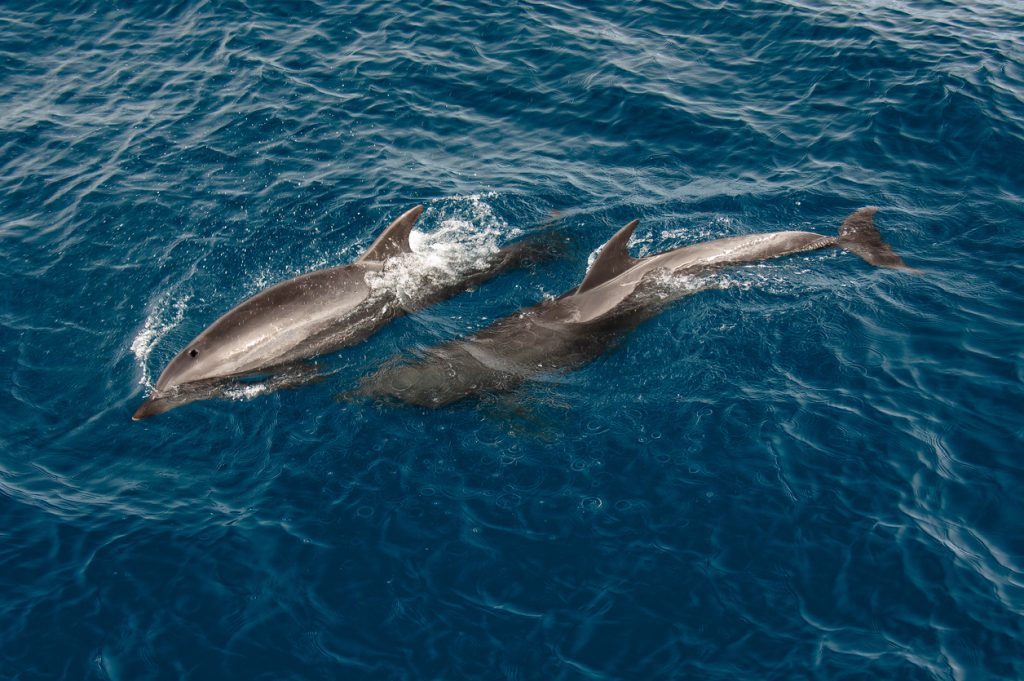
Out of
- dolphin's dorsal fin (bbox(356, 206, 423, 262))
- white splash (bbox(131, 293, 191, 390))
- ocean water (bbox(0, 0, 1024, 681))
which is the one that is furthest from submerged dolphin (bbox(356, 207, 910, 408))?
white splash (bbox(131, 293, 191, 390))

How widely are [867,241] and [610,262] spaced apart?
608 cm

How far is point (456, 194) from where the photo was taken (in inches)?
838

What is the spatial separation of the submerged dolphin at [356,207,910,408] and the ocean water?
17.5 inches

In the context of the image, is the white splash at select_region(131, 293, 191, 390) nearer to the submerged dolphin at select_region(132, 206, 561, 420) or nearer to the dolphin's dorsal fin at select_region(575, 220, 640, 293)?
the submerged dolphin at select_region(132, 206, 561, 420)

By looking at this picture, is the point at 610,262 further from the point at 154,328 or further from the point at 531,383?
the point at 154,328

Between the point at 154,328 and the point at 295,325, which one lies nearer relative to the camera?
the point at 295,325

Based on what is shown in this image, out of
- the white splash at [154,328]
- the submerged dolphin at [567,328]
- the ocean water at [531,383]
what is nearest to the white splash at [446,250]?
the ocean water at [531,383]

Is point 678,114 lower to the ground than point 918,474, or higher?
higher

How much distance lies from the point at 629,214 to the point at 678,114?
15.9 ft

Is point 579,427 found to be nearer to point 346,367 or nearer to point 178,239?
point 346,367

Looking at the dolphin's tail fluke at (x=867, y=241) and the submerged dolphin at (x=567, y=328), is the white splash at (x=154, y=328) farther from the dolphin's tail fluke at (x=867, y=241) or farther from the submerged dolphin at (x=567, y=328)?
the dolphin's tail fluke at (x=867, y=241)

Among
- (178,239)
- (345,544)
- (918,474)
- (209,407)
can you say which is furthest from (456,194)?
(918,474)

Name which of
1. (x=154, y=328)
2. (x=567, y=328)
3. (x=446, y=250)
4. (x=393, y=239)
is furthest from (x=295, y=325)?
(x=567, y=328)

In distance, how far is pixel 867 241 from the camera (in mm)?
18938
